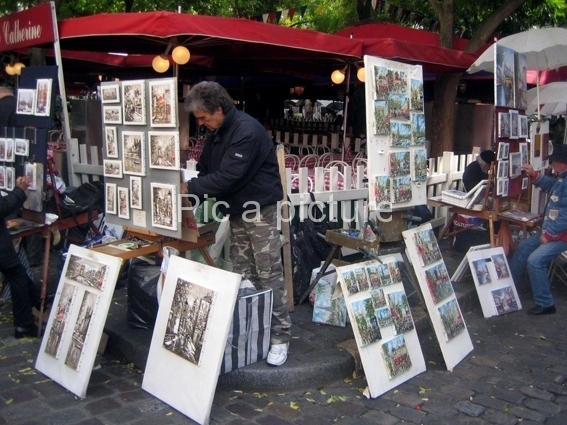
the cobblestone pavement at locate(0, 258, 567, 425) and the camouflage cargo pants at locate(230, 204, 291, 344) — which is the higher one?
the camouflage cargo pants at locate(230, 204, 291, 344)

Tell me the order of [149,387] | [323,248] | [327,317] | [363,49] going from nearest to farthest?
[149,387]
[327,317]
[323,248]
[363,49]

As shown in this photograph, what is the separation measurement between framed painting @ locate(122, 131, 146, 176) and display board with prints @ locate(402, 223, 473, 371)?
1.91 m

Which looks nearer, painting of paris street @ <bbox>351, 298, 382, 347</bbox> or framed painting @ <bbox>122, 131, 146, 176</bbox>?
painting of paris street @ <bbox>351, 298, 382, 347</bbox>

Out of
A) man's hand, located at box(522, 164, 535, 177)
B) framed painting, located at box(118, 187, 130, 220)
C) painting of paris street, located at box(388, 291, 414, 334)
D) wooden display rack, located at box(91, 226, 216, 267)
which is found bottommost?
painting of paris street, located at box(388, 291, 414, 334)

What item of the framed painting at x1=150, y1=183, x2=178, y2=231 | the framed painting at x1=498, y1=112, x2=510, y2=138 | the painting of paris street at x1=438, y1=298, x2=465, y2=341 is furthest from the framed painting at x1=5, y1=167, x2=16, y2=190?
the framed painting at x1=498, y1=112, x2=510, y2=138

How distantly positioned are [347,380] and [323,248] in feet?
4.84

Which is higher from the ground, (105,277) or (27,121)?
(27,121)

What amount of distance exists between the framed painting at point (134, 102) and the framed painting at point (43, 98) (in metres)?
0.89

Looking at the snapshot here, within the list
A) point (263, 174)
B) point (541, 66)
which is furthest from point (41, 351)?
point (541, 66)

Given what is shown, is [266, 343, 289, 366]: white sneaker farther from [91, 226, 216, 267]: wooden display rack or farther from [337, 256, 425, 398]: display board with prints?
[91, 226, 216, 267]: wooden display rack

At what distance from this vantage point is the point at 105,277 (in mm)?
3770

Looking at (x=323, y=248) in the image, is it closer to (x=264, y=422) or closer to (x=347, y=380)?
(x=347, y=380)

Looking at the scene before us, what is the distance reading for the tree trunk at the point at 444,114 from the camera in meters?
9.57

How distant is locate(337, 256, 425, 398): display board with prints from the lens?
12.5 ft
